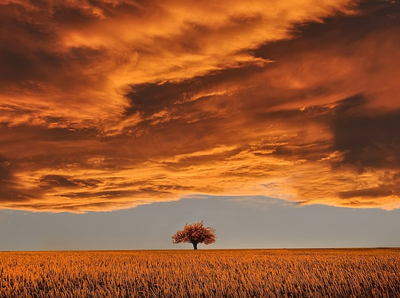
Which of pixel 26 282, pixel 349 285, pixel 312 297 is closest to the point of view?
pixel 312 297

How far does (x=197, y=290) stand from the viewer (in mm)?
14547

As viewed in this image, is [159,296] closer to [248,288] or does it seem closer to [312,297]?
[248,288]

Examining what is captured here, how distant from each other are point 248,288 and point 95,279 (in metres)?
7.58

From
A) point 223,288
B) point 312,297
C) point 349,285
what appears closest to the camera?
point 312,297

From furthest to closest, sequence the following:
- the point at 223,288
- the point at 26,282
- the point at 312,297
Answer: the point at 26,282 < the point at 223,288 < the point at 312,297

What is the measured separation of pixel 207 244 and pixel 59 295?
7972 cm

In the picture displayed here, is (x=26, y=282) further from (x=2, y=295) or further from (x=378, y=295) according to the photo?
(x=378, y=295)

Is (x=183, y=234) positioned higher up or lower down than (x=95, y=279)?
higher up

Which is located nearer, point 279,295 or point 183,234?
point 279,295

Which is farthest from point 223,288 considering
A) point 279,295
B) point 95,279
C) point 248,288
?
point 95,279

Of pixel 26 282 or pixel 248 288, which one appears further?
pixel 26 282

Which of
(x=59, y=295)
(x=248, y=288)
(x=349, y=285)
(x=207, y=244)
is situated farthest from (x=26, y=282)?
(x=207, y=244)

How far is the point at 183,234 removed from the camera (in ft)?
309

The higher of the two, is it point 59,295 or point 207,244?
point 207,244
